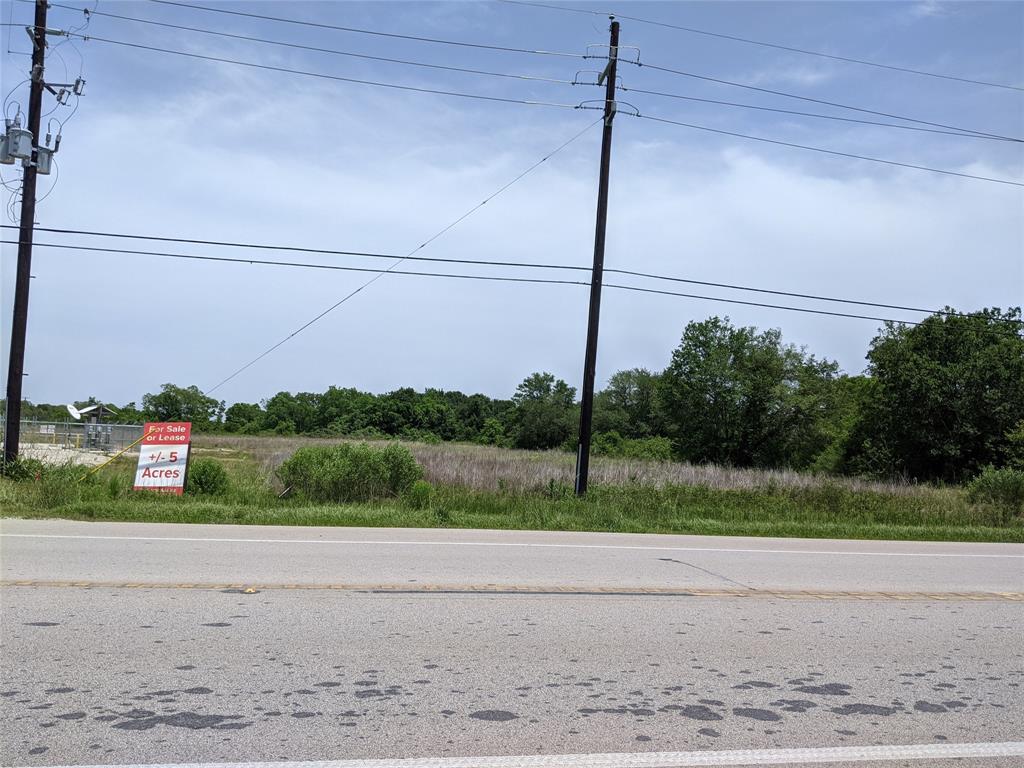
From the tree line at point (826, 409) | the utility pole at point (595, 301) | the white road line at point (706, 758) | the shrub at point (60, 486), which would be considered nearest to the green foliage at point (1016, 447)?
the tree line at point (826, 409)

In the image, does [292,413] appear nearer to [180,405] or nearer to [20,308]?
[180,405]

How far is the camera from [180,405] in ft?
248

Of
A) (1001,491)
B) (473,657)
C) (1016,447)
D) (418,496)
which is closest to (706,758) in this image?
(473,657)

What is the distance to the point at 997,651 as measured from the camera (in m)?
6.70

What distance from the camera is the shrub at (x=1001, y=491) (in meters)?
20.8

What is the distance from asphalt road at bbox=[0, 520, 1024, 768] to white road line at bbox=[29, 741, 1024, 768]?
54mm

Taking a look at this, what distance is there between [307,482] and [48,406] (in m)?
66.4

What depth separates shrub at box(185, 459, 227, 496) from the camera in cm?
1686

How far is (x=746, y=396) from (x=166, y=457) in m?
50.3

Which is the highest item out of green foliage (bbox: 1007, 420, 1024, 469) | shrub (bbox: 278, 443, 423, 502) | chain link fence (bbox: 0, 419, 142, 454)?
green foliage (bbox: 1007, 420, 1024, 469)

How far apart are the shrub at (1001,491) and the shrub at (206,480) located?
57.7 feet

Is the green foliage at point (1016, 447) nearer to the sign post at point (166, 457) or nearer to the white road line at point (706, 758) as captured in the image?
the sign post at point (166, 457)

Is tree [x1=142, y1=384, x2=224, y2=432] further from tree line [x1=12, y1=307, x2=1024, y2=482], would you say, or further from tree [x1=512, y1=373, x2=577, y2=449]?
tree [x1=512, y1=373, x2=577, y2=449]

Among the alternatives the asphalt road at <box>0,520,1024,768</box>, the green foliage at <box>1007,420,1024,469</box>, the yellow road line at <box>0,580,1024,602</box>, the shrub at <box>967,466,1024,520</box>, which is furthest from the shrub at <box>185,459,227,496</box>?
the green foliage at <box>1007,420,1024,469</box>
